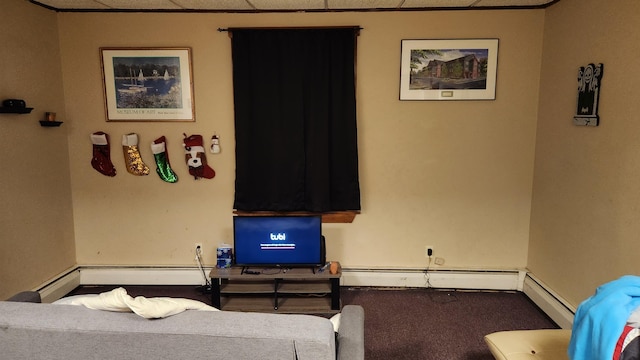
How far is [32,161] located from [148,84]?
42.8 inches

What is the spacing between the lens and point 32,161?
10.3ft

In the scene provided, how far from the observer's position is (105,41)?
345 centimetres

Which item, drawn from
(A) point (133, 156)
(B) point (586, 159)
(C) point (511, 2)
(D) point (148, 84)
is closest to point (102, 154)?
(A) point (133, 156)

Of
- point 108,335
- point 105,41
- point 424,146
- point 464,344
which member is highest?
point 105,41

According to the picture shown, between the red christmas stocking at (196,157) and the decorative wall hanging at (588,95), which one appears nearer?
the decorative wall hanging at (588,95)

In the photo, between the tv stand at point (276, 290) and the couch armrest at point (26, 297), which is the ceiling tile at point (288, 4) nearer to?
the tv stand at point (276, 290)

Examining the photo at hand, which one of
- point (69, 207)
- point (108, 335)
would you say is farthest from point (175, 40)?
point (108, 335)

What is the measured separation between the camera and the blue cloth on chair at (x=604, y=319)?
1.49 meters

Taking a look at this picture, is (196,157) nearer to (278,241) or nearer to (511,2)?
(278,241)

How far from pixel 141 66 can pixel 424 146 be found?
257 centimetres

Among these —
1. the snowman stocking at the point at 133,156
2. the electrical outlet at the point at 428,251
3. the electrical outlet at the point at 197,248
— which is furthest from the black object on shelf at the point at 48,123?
the electrical outlet at the point at 428,251

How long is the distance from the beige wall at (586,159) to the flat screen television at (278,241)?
186cm

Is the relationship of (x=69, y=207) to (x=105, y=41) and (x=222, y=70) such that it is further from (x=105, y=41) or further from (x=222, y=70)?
(x=222, y=70)

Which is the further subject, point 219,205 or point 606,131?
point 219,205
